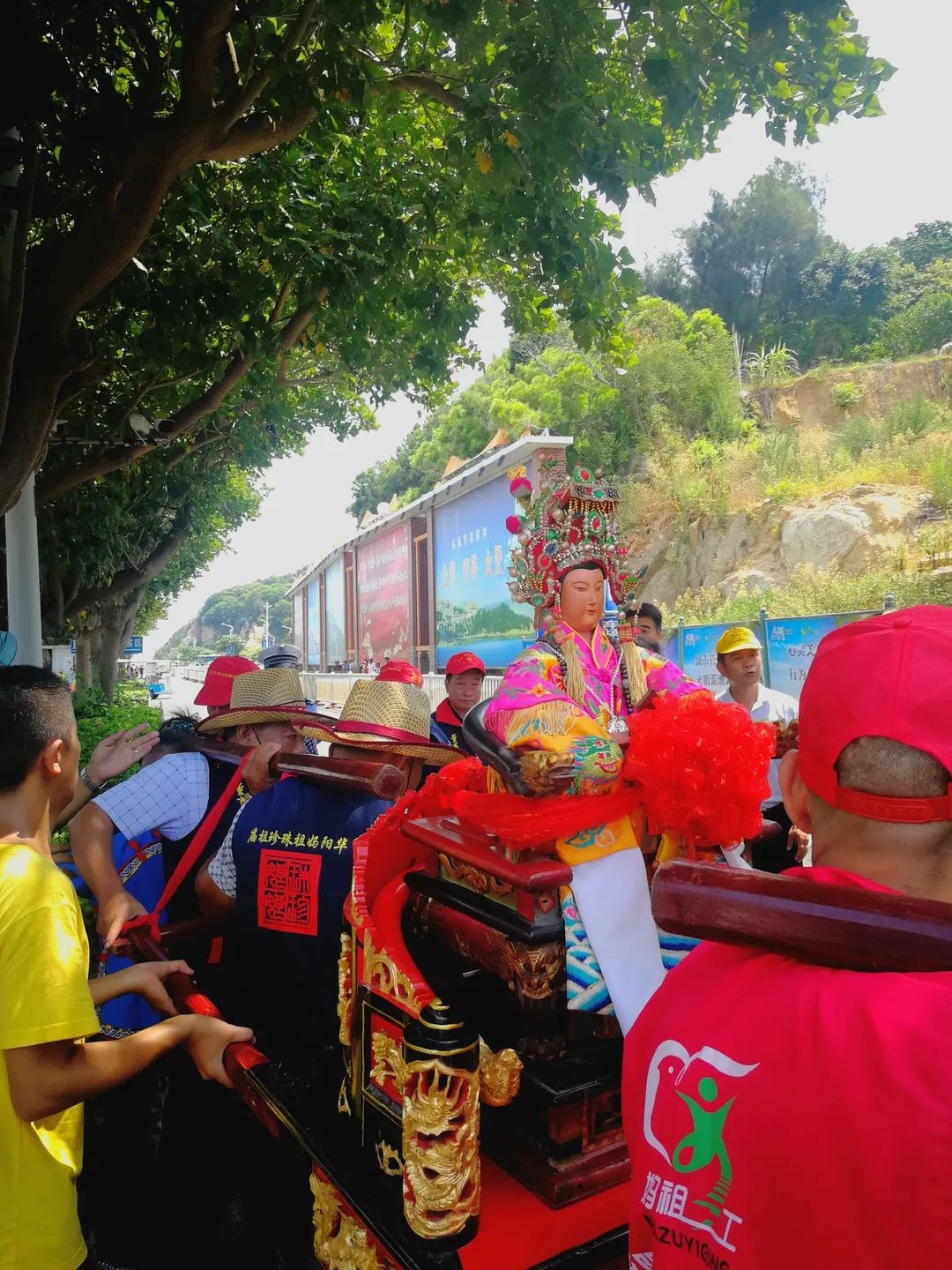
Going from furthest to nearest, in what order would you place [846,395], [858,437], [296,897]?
[846,395], [858,437], [296,897]

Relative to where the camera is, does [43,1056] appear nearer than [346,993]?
Yes

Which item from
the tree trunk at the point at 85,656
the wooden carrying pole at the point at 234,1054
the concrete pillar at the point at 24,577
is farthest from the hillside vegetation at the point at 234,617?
the wooden carrying pole at the point at 234,1054

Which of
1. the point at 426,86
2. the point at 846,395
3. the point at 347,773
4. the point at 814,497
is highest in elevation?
the point at 846,395

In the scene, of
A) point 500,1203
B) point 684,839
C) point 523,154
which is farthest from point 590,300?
point 500,1203

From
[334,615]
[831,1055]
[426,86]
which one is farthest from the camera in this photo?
[334,615]

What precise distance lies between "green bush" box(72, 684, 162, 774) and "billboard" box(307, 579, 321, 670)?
13559mm

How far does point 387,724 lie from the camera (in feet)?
9.29

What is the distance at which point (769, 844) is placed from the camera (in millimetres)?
3479

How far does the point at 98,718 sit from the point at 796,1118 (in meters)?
12.3

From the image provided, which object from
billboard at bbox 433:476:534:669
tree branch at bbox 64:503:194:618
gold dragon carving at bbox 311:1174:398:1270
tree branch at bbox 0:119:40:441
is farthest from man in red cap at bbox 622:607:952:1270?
tree branch at bbox 64:503:194:618

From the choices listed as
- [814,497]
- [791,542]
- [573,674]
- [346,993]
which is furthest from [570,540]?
[814,497]

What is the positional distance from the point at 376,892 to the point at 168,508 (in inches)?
467

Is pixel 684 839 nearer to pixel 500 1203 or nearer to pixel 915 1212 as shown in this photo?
pixel 500 1203

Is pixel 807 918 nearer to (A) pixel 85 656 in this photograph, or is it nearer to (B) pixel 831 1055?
(B) pixel 831 1055
